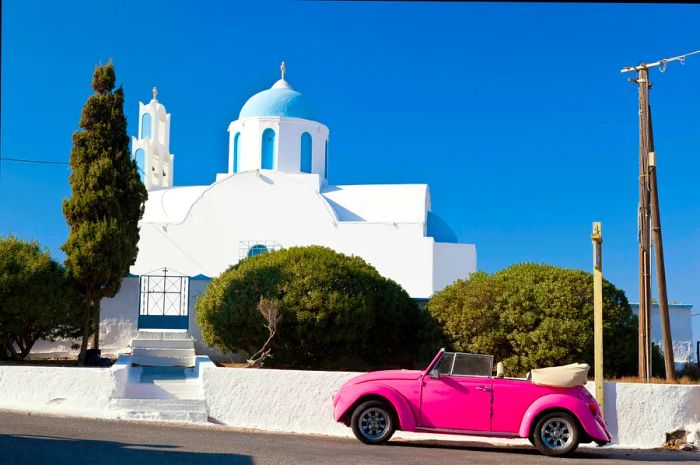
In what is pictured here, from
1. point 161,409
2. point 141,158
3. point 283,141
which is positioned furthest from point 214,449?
point 141,158

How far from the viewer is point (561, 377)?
9.98m

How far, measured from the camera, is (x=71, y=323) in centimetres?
1622

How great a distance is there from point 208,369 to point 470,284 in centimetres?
579

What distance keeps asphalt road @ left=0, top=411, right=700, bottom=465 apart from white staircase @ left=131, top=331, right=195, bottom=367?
14.5ft

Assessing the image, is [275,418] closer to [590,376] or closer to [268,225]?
[590,376]

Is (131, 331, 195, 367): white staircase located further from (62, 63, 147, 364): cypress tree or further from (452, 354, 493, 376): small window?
(452, 354, 493, 376): small window

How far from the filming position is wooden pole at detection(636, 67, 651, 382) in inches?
532

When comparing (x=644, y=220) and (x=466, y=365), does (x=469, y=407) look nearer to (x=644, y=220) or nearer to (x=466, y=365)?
(x=466, y=365)

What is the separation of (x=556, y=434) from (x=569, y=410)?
0.36 m

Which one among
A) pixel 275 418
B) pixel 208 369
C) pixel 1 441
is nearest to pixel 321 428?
pixel 275 418

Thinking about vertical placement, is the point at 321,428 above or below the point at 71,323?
below

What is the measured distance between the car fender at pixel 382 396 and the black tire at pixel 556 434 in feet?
5.09

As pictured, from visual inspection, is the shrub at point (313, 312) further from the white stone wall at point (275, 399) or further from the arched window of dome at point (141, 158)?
the arched window of dome at point (141, 158)

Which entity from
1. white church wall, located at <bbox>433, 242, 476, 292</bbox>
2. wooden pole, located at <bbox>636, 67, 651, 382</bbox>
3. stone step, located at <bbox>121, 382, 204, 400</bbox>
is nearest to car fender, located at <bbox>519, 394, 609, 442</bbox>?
wooden pole, located at <bbox>636, 67, 651, 382</bbox>
